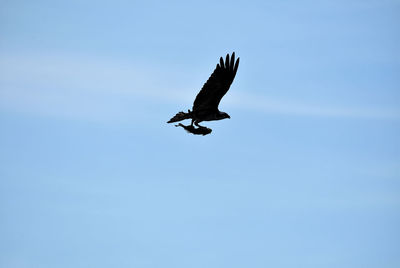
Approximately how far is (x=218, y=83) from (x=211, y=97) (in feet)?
2.73

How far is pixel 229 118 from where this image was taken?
6362 centimetres

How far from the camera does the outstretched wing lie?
62188mm

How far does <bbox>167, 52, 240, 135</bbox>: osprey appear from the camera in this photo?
6216cm

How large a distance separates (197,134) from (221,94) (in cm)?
238

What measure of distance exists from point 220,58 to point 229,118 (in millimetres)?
3293

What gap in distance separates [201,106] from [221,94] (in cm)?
116

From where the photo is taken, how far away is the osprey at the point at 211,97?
204 feet

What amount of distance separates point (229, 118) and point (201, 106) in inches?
66.8

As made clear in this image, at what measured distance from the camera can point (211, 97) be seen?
62.7 metres

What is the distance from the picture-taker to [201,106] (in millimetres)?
62875

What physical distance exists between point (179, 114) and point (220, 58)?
349cm

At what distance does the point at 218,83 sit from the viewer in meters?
62.3

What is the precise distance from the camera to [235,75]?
6225 cm

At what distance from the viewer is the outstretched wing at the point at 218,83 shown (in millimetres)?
62188
